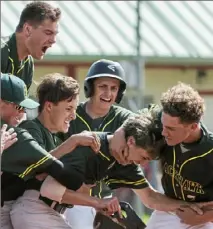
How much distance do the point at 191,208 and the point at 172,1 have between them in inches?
367

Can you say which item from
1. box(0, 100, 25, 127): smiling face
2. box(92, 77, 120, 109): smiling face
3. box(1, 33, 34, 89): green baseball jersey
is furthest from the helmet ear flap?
box(0, 100, 25, 127): smiling face

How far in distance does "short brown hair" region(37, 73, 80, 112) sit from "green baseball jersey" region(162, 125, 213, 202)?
619mm

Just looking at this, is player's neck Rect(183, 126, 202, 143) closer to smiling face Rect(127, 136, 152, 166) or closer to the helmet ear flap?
smiling face Rect(127, 136, 152, 166)

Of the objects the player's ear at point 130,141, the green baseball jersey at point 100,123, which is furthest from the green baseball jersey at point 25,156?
the green baseball jersey at point 100,123

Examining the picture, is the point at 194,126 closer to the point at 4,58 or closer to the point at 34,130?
the point at 34,130

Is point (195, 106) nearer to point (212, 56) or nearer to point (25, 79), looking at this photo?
point (25, 79)

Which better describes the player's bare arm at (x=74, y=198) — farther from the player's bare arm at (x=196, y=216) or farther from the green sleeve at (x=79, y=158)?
the player's bare arm at (x=196, y=216)

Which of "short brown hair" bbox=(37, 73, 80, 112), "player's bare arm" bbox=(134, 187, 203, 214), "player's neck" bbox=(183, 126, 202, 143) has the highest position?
"short brown hair" bbox=(37, 73, 80, 112)

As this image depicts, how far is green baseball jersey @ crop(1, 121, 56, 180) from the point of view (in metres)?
5.81

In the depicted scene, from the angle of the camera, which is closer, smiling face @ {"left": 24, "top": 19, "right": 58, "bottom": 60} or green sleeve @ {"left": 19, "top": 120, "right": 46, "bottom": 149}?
green sleeve @ {"left": 19, "top": 120, "right": 46, "bottom": 149}

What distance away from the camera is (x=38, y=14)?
6.55m

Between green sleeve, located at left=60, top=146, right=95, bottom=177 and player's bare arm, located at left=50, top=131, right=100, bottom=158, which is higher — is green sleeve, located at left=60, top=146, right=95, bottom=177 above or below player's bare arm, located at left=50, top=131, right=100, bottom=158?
below

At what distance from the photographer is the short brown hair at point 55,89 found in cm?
614

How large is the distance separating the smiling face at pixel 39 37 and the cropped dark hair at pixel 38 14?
25mm
